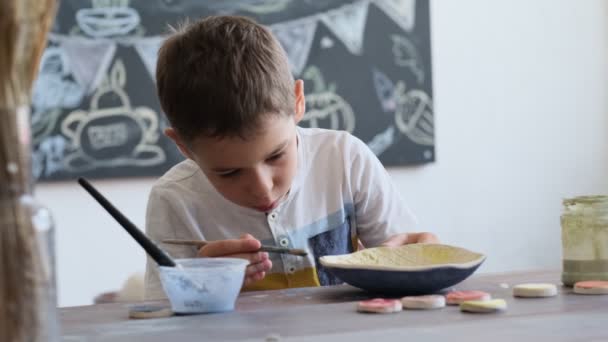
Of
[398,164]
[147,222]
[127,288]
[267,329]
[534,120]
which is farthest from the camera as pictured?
[534,120]

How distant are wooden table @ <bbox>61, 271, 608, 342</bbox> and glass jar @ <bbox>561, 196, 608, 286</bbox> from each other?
0.05 meters

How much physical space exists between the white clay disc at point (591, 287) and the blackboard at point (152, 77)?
1895mm

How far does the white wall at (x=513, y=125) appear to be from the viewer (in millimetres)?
3230

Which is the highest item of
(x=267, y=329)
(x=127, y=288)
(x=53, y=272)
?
(x=53, y=272)

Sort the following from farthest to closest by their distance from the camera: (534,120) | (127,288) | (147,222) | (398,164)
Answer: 1. (534,120)
2. (398,164)
3. (127,288)
4. (147,222)

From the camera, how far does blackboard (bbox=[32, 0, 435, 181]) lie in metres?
2.77

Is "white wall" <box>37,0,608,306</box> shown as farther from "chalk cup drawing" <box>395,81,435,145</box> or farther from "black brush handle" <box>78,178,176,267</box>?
"black brush handle" <box>78,178,176,267</box>

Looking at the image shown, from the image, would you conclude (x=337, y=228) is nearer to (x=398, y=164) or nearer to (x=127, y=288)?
(x=127, y=288)

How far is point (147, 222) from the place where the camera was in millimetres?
1570

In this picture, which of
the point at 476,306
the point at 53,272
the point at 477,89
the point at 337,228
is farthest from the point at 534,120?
the point at 53,272

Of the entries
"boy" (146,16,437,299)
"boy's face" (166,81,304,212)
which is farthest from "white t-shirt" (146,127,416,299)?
"boy's face" (166,81,304,212)

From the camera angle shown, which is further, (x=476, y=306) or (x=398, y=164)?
(x=398, y=164)

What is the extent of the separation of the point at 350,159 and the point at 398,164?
149 cm

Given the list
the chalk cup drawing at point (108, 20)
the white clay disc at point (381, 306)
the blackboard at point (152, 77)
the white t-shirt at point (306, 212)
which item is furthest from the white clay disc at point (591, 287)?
the chalk cup drawing at point (108, 20)
